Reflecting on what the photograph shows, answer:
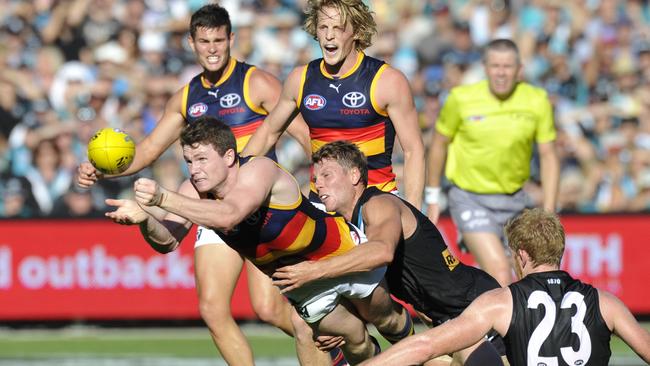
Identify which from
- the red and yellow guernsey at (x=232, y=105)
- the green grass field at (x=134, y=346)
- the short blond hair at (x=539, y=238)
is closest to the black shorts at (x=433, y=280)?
the short blond hair at (x=539, y=238)

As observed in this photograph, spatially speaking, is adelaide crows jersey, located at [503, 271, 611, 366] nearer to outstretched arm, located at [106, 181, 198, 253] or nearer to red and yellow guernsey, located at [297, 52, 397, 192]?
outstretched arm, located at [106, 181, 198, 253]

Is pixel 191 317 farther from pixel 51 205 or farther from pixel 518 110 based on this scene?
pixel 518 110

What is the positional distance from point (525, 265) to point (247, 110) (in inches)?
137

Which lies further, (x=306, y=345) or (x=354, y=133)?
(x=354, y=133)

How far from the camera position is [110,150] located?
289 inches

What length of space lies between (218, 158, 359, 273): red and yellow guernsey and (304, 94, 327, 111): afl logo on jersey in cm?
113

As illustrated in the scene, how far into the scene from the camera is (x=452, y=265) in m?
7.73

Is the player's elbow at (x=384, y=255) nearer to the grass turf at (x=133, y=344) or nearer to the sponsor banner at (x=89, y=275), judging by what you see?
the grass turf at (x=133, y=344)

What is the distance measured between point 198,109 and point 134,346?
417 cm

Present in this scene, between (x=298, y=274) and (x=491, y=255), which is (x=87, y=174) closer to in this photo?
(x=298, y=274)

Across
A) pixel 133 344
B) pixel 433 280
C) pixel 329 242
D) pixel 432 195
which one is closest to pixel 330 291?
pixel 329 242

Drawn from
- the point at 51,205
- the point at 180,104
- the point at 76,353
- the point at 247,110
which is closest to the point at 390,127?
the point at 247,110

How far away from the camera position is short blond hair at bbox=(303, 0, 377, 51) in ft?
27.2

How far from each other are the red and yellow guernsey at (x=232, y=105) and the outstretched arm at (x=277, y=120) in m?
0.38
